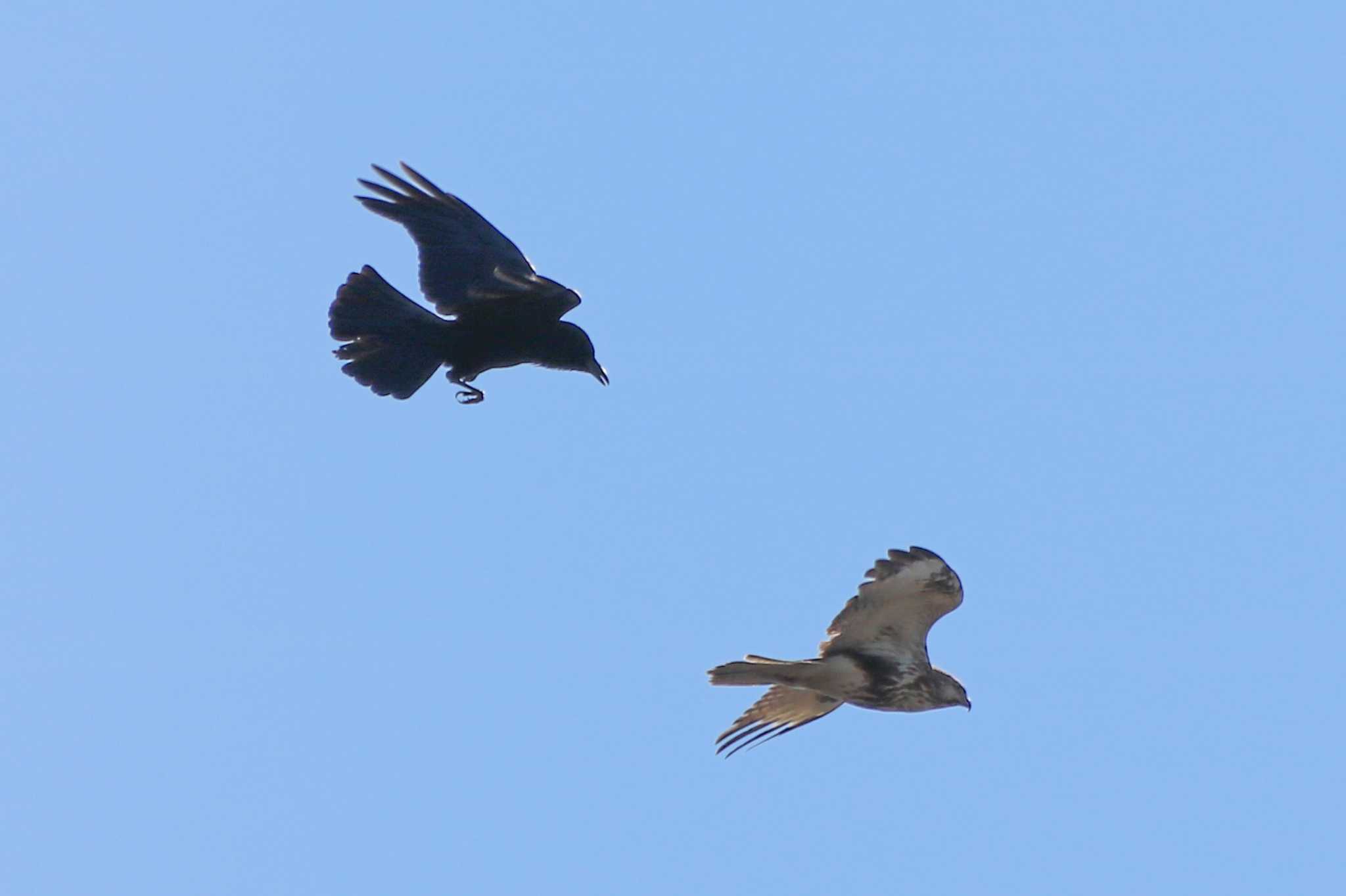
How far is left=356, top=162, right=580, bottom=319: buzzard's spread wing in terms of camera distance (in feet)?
42.1

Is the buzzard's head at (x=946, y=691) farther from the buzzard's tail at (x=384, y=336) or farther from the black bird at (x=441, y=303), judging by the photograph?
the buzzard's tail at (x=384, y=336)

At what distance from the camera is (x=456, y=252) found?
12984 millimetres

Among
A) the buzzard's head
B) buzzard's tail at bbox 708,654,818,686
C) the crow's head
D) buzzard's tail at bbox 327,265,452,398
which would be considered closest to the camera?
buzzard's tail at bbox 708,654,818,686

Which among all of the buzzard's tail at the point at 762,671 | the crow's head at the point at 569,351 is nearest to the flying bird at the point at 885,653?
the buzzard's tail at the point at 762,671

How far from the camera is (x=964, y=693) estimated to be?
1188cm

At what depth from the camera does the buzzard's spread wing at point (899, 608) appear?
11352 mm

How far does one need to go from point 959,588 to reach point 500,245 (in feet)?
12.8

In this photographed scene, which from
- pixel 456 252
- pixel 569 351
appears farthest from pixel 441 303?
pixel 569 351

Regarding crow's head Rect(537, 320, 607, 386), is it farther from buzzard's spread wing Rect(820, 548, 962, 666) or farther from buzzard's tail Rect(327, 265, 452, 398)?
buzzard's spread wing Rect(820, 548, 962, 666)

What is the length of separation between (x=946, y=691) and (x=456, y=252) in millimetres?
4309

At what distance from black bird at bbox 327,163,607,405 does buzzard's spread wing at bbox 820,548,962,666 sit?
2898mm

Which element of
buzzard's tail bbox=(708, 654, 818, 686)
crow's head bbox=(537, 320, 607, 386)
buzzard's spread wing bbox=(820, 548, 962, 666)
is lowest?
buzzard's tail bbox=(708, 654, 818, 686)

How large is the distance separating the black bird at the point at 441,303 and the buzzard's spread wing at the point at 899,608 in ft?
9.51

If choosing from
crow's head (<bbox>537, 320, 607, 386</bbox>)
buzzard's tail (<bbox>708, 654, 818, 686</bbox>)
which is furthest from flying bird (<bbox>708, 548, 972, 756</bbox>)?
crow's head (<bbox>537, 320, 607, 386</bbox>)
